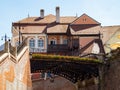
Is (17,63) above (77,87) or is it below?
above

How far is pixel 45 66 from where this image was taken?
2205 inches

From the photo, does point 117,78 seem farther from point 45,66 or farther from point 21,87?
point 21,87

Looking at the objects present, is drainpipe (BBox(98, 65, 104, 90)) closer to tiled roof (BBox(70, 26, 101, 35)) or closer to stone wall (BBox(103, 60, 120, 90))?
stone wall (BBox(103, 60, 120, 90))

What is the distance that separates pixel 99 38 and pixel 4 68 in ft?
139

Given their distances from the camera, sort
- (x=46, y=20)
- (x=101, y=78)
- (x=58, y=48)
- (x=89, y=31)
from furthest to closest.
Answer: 1. (x=46, y=20)
2. (x=58, y=48)
3. (x=89, y=31)
4. (x=101, y=78)

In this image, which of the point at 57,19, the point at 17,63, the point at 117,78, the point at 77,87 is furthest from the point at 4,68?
the point at 57,19

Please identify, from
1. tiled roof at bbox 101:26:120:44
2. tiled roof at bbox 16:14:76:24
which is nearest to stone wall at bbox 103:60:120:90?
tiled roof at bbox 101:26:120:44

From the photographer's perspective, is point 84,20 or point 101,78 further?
point 84,20

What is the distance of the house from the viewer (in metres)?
75.8

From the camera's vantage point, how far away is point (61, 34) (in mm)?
81312

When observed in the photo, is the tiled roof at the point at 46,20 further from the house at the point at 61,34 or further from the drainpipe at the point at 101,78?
the drainpipe at the point at 101,78

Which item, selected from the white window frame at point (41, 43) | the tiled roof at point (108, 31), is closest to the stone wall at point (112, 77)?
the tiled roof at point (108, 31)

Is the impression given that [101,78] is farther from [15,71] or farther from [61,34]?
[61,34]

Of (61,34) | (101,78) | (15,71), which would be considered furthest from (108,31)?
(15,71)
